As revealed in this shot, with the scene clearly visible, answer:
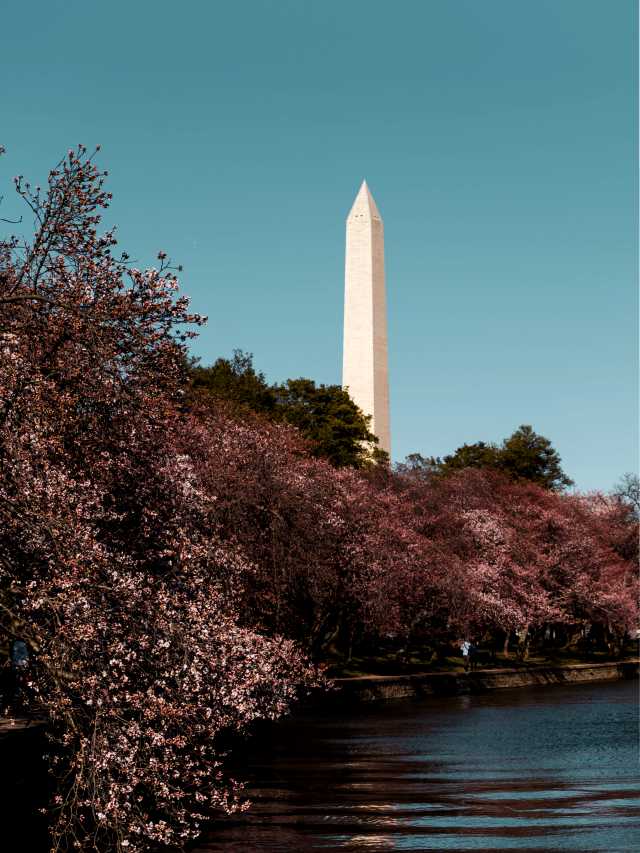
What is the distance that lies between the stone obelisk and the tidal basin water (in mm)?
37625

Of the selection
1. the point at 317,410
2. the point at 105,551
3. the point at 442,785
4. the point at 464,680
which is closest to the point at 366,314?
the point at 317,410

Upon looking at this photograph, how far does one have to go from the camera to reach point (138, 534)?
17203 millimetres

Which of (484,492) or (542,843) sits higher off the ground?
(484,492)

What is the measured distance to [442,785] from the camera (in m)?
18.5

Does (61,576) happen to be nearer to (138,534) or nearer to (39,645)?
(39,645)

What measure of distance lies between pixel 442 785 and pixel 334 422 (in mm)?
46325

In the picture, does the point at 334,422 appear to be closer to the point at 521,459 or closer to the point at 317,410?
the point at 317,410

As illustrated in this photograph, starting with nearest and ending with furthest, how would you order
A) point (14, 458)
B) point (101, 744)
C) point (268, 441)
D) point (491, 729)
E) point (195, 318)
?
1. point (101, 744)
2. point (14, 458)
3. point (195, 318)
4. point (491, 729)
5. point (268, 441)

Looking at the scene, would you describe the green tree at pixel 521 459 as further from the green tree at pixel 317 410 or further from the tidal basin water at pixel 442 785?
the tidal basin water at pixel 442 785

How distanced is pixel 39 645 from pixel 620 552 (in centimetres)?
6264

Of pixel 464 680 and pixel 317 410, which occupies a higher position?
pixel 317 410

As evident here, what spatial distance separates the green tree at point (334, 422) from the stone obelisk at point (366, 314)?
1594mm

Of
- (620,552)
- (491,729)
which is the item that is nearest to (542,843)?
(491,729)

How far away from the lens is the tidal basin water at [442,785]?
14.3m
